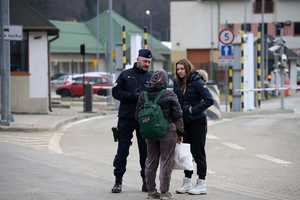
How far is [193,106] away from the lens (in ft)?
33.6

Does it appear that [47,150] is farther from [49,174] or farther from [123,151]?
[123,151]

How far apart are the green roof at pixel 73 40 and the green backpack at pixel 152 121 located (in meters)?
78.5

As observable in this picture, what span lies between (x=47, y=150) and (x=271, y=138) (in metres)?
5.94

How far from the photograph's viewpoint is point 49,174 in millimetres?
12125

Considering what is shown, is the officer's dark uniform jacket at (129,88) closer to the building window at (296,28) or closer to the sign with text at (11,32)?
the sign with text at (11,32)

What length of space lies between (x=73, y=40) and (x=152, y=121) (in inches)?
3273

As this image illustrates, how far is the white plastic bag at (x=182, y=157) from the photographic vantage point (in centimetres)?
991

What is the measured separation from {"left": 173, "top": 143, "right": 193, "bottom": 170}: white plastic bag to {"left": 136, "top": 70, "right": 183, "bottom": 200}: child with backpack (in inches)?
5.0

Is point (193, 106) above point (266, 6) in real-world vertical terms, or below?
below

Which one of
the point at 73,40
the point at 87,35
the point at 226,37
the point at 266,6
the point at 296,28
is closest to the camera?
the point at 226,37

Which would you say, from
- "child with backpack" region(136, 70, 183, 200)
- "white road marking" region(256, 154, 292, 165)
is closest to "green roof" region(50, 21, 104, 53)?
"white road marking" region(256, 154, 292, 165)

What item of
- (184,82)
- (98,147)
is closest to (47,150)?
(98,147)

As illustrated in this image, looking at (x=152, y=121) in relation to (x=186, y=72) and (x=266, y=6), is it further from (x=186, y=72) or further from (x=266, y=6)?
(x=266, y=6)

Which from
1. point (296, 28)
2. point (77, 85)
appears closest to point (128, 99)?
point (77, 85)
